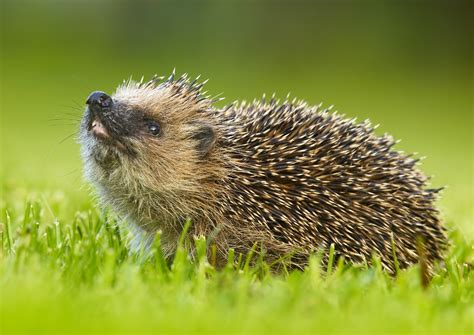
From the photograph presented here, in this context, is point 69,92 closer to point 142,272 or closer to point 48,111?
point 48,111

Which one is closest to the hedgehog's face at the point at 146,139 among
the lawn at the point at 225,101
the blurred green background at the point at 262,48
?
the lawn at the point at 225,101

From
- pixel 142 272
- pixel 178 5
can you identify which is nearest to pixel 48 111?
pixel 178 5

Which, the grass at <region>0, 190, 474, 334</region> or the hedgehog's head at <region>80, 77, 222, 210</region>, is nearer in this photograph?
the grass at <region>0, 190, 474, 334</region>

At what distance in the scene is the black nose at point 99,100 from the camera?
546 centimetres

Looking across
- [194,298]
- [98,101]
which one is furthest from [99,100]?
[194,298]

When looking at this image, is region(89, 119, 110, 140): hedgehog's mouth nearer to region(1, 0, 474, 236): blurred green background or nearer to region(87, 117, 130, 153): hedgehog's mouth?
region(87, 117, 130, 153): hedgehog's mouth

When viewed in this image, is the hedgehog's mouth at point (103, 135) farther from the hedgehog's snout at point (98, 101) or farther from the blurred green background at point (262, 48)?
the blurred green background at point (262, 48)

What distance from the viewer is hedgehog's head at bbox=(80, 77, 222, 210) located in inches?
217

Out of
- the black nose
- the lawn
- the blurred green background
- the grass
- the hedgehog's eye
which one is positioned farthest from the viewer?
the blurred green background

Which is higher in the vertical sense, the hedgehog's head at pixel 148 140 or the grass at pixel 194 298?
the hedgehog's head at pixel 148 140

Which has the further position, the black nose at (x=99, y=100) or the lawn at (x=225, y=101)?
the black nose at (x=99, y=100)

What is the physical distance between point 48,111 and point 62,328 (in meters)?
23.9

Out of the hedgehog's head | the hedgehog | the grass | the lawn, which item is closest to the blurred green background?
the lawn

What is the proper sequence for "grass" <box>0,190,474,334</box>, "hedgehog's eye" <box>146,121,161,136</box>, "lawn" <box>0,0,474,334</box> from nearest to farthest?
"grass" <box>0,190,474,334</box> < "lawn" <box>0,0,474,334</box> < "hedgehog's eye" <box>146,121,161,136</box>
